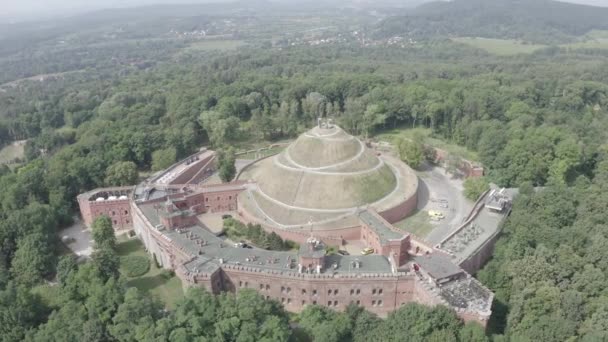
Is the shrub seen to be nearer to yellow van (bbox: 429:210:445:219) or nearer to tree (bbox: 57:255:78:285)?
tree (bbox: 57:255:78:285)

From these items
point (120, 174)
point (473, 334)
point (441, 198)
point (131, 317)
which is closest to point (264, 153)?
point (120, 174)

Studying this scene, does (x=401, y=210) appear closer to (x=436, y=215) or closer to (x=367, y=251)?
(x=436, y=215)

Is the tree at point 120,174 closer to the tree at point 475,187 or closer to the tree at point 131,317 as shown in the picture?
the tree at point 131,317

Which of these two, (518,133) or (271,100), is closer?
(518,133)

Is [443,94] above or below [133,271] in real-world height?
above

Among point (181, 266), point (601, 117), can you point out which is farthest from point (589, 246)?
point (601, 117)

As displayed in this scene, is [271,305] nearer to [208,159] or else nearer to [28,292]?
[28,292]
